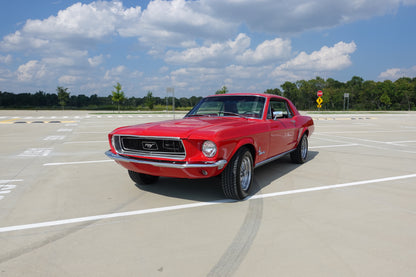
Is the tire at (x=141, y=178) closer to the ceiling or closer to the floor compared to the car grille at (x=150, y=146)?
closer to the floor

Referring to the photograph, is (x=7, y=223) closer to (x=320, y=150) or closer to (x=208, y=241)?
(x=208, y=241)

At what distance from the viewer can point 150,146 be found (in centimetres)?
379

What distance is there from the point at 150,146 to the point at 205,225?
1.27 metres

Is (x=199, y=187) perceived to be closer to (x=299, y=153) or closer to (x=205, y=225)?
(x=205, y=225)

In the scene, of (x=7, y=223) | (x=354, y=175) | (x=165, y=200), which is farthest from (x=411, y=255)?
(x=7, y=223)

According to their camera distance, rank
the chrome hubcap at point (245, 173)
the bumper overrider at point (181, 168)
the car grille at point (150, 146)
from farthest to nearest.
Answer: the chrome hubcap at point (245, 173)
the car grille at point (150, 146)
the bumper overrider at point (181, 168)

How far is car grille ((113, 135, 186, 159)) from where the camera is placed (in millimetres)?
3609

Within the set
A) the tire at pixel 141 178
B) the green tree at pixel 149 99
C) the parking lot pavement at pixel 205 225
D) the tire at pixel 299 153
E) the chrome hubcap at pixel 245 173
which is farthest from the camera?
the green tree at pixel 149 99

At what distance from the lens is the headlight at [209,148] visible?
3.46 metres

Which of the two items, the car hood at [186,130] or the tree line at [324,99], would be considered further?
the tree line at [324,99]

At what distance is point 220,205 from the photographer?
3.75m

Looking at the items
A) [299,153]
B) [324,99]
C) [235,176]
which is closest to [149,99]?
[324,99]

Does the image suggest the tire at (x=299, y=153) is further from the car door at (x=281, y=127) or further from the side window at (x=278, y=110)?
the side window at (x=278, y=110)


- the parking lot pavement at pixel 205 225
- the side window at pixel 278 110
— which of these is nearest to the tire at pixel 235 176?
the parking lot pavement at pixel 205 225
